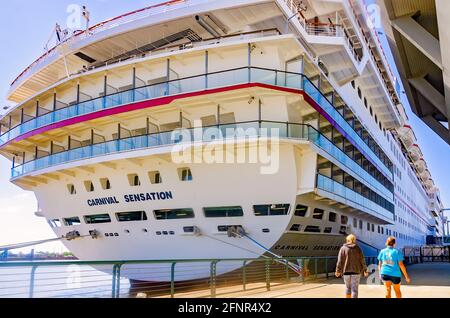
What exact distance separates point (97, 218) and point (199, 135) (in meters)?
7.46

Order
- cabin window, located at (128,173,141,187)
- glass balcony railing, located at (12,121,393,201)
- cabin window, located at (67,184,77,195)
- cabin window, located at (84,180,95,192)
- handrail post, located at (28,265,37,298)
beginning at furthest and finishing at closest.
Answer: cabin window, located at (67,184,77,195)
cabin window, located at (84,180,95,192)
cabin window, located at (128,173,141,187)
glass balcony railing, located at (12,121,393,201)
handrail post, located at (28,265,37,298)

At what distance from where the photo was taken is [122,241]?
65.5 feet

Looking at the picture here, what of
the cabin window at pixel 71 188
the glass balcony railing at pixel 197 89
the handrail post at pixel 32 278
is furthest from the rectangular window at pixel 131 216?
the handrail post at pixel 32 278

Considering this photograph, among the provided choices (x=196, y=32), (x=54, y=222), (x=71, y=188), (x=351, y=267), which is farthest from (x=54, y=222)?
(x=351, y=267)

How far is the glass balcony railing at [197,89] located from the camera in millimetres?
16875

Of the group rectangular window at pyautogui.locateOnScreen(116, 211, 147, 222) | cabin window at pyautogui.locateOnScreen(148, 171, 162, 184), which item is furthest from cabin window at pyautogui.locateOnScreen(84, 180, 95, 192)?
cabin window at pyautogui.locateOnScreen(148, 171, 162, 184)

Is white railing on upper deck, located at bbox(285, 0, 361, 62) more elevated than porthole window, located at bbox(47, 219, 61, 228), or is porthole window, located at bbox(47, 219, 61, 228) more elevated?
white railing on upper deck, located at bbox(285, 0, 361, 62)

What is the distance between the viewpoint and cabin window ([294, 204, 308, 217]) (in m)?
17.7

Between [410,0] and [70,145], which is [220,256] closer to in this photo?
[70,145]

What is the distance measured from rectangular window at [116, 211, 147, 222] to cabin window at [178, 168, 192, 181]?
258 cm

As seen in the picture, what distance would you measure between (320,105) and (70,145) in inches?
489

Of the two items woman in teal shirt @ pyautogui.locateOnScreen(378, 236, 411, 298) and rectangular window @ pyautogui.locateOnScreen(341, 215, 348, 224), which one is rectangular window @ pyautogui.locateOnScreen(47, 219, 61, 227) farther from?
woman in teal shirt @ pyautogui.locateOnScreen(378, 236, 411, 298)

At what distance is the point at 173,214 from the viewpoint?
18.5m

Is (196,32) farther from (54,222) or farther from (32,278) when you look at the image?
(32,278)
